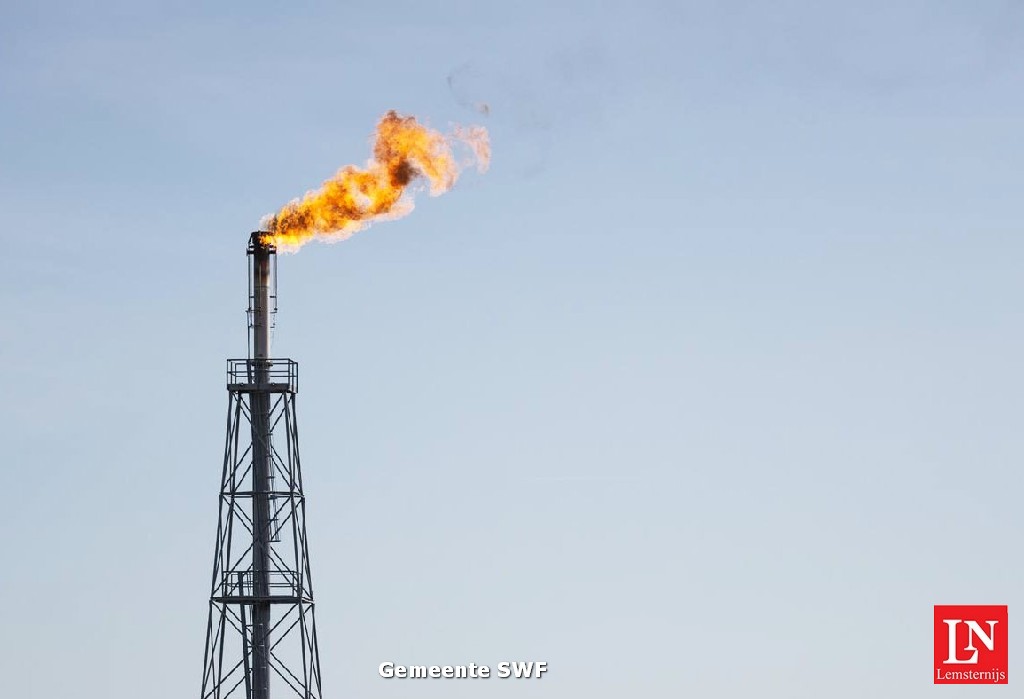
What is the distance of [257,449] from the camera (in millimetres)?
55000

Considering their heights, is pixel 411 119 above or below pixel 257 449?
above

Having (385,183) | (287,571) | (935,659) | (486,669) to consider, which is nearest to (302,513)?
(287,571)

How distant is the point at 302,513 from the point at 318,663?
21.7 feet

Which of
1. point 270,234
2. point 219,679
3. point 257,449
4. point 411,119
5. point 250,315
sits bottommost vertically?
point 219,679

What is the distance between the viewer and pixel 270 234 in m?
56.2

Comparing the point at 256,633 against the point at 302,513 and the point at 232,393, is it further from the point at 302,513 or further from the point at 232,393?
the point at 232,393

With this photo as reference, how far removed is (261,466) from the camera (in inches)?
2164

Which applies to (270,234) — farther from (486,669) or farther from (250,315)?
(486,669)

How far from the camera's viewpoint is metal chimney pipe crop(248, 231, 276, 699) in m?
55.0

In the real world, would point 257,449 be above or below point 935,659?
above

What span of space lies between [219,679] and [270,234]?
64.3 ft

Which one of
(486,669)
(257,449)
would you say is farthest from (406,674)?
(257,449)

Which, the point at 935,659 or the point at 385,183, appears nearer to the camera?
the point at 935,659

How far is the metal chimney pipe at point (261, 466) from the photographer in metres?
55.0
